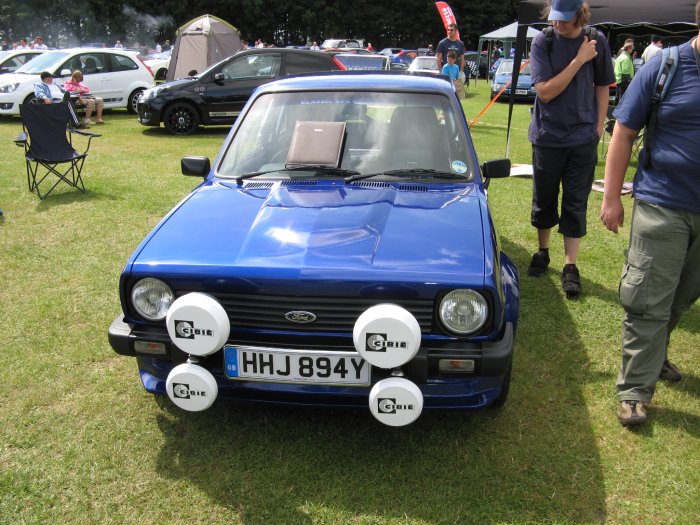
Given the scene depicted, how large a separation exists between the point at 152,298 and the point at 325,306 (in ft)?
2.51

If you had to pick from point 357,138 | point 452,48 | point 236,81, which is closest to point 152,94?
point 236,81

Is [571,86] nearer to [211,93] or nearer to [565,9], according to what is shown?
[565,9]

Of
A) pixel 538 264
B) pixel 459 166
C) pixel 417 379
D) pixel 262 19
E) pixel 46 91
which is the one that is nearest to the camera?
pixel 417 379

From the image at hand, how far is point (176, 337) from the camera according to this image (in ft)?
8.24

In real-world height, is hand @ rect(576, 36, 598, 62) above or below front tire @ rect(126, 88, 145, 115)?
above

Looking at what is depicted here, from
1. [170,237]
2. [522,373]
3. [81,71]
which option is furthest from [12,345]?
[81,71]

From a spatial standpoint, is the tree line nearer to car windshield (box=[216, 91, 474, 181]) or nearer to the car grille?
car windshield (box=[216, 91, 474, 181])

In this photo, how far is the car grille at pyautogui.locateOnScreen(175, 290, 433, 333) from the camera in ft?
8.42

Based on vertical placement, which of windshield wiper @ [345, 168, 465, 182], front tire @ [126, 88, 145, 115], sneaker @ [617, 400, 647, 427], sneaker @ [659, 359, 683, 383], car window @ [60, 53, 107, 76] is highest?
windshield wiper @ [345, 168, 465, 182]

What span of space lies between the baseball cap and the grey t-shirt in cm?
17

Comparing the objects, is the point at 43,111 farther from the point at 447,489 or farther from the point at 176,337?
the point at 447,489

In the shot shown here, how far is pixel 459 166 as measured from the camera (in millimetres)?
3605

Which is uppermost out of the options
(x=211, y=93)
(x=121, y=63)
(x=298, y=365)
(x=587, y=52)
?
(x=587, y=52)

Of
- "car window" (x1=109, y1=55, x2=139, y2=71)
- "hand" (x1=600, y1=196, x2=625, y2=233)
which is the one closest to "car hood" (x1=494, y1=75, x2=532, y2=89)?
"car window" (x1=109, y1=55, x2=139, y2=71)
